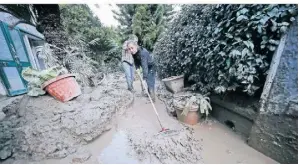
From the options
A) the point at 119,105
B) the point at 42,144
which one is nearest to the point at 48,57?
the point at 119,105

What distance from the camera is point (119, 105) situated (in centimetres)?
329

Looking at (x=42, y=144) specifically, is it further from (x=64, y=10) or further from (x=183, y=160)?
(x=64, y=10)

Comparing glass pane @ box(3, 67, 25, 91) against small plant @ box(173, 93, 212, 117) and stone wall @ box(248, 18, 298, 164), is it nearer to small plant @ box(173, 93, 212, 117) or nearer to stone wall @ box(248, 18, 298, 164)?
small plant @ box(173, 93, 212, 117)

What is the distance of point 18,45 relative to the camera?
17.6 feet

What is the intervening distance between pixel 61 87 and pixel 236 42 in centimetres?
291

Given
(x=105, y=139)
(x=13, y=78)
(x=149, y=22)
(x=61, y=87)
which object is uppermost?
(x=149, y=22)

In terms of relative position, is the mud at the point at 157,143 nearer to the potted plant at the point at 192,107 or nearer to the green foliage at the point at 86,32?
the potted plant at the point at 192,107

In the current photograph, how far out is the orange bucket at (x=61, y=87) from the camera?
2.76 m

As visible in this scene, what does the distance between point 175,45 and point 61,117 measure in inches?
130

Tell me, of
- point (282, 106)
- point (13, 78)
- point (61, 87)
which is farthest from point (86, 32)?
point (282, 106)

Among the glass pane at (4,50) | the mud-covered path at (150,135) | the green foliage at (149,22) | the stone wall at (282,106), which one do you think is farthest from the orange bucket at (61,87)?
the green foliage at (149,22)

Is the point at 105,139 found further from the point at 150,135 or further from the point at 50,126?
the point at 50,126

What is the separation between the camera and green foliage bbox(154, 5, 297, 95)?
1.78 m

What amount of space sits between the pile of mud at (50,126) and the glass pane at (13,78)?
1968mm
